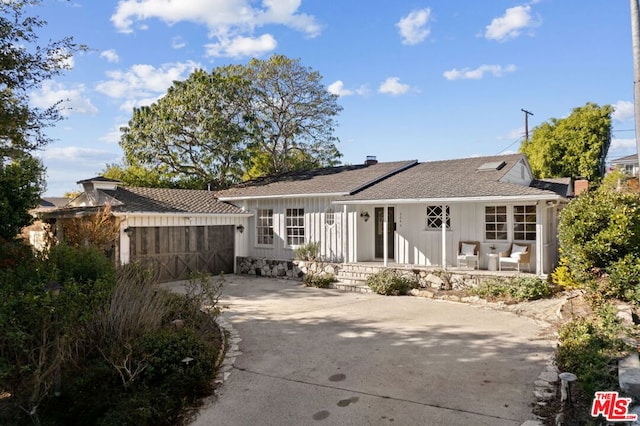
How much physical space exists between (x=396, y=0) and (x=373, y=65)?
192 inches

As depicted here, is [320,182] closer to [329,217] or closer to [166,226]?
[329,217]

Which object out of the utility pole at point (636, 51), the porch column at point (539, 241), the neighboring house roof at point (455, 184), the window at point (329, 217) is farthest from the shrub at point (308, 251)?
the utility pole at point (636, 51)

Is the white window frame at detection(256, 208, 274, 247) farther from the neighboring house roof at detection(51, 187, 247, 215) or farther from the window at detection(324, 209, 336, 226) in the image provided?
the window at detection(324, 209, 336, 226)

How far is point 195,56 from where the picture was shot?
23031 mm

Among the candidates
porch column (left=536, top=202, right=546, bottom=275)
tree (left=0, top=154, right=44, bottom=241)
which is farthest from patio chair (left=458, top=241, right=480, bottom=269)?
tree (left=0, top=154, right=44, bottom=241)

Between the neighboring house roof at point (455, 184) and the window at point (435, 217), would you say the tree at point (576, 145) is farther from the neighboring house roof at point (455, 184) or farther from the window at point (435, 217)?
the window at point (435, 217)

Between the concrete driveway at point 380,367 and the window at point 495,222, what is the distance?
3452 millimetres

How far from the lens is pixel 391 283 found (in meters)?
11.8

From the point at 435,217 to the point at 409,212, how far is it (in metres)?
0.91

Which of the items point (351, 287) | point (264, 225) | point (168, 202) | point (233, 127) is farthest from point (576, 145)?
point (168, 202)

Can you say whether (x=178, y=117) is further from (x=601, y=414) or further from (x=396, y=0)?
(x=601, y=414)

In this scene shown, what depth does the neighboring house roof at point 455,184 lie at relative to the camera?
441 inches

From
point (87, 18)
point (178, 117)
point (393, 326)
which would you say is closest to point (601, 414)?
point (393, 326)

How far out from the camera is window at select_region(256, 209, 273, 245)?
1634 centimetres
